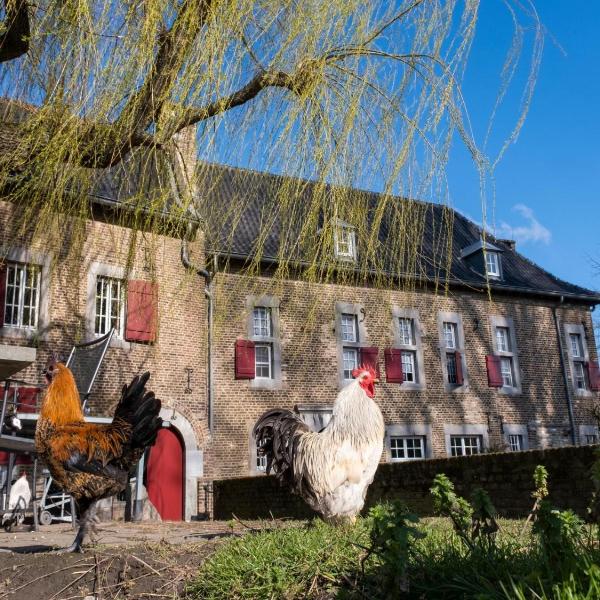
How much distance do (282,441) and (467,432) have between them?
12429 mm

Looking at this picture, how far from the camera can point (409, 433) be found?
1627cm

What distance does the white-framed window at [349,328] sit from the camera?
16.4 metres

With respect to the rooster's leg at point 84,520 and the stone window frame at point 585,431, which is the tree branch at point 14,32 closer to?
the rooster's leg at point 84,520

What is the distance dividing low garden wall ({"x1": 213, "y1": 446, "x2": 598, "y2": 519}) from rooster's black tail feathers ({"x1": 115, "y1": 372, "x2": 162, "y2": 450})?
3657 millimetres

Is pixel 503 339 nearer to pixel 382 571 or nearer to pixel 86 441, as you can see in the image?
pixel 86 441

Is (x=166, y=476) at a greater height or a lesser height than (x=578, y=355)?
lesser

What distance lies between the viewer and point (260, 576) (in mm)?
3189

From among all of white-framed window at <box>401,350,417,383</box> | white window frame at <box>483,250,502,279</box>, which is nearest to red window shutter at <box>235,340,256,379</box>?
white-framed window at <box>401,350,417,383</box>

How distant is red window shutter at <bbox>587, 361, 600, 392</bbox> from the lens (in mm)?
19422

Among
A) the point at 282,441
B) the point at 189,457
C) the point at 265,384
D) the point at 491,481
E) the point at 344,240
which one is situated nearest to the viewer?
the point at 344,240

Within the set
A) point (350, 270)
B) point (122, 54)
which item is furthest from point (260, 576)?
point (122, 54)

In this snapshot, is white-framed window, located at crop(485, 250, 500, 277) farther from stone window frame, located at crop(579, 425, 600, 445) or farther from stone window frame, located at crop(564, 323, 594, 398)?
stone window frame, located at crop(579, 425, 600, 445)

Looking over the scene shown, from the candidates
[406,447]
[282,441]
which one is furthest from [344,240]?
[406,447]

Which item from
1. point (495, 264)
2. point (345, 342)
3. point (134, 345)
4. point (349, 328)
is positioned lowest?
point (134, 345)
